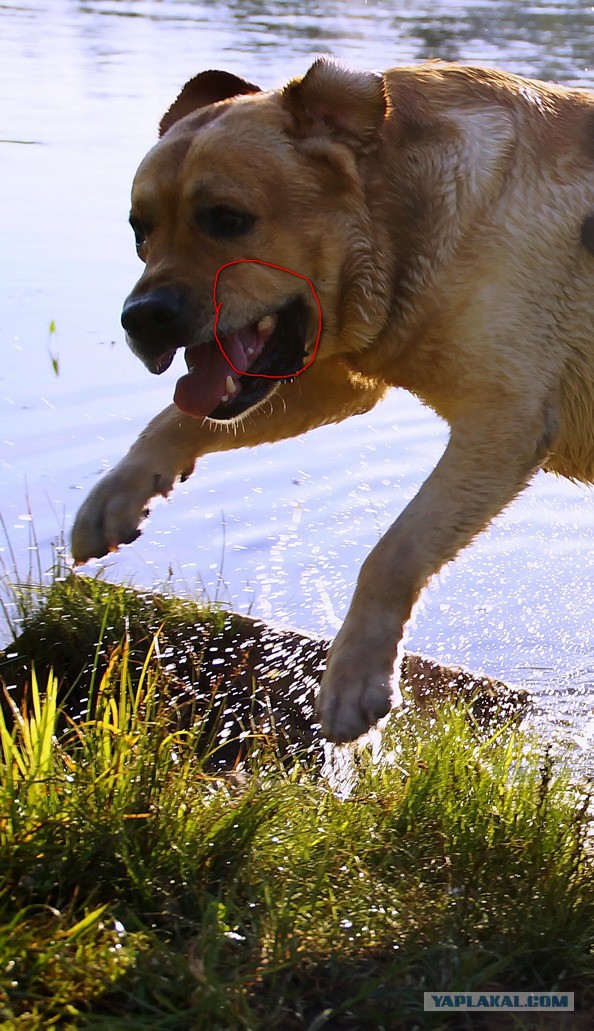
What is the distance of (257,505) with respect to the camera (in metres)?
6.31

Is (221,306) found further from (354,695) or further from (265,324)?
(354,695)

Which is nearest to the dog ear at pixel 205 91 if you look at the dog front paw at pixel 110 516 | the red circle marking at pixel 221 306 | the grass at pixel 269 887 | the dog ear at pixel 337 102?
the dog ear at pixel 337 102

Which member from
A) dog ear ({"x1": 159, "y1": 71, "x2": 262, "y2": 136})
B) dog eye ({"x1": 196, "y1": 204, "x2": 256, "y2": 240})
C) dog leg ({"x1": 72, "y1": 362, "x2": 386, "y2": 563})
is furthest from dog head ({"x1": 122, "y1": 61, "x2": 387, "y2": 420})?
dog leg ({"x1": 72, "y1": 362, "x2": 386, "y2": 563})

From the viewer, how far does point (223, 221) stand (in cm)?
376

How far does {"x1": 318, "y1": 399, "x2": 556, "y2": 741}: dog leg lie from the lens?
3.45m

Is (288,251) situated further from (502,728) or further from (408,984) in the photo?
(408,984)

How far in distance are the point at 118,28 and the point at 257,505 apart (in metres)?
12.9

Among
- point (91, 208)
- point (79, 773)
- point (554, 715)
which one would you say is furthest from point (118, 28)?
point (79, 773)

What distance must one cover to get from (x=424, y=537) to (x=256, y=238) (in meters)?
0.95

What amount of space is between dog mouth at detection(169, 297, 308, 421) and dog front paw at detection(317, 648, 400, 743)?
86cm

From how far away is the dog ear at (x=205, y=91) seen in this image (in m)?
4.29

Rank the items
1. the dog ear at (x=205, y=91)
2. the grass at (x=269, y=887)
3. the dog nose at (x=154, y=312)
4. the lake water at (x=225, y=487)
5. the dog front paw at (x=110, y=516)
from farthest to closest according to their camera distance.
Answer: the lake water at (x=225, y=487), the dog ear at (x=205, y=91), the dog front paw at (x=110, y=516), the dog nose at (x=154, y=312), the grass at (x=269, y=887)

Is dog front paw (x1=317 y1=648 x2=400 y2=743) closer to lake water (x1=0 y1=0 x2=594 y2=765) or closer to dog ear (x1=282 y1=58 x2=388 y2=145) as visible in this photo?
lake water (x1=0 y1=0 x2=594 y2=765)

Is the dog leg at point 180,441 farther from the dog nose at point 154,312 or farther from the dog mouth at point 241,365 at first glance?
the dog nose at point 154,312
